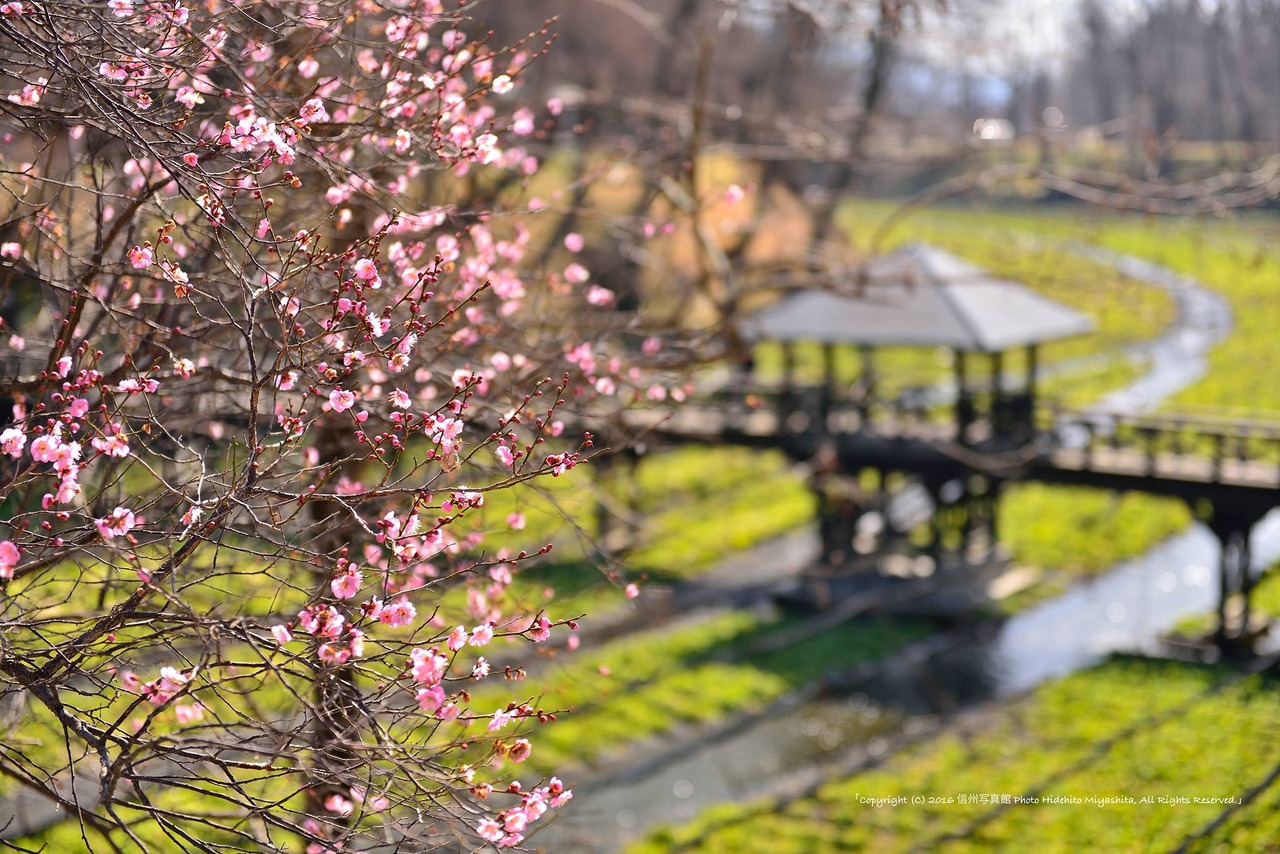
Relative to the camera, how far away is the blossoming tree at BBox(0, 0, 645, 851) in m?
4.20

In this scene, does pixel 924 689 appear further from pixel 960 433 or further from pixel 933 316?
pixel 933 316

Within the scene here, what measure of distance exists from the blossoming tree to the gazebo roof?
10399mm

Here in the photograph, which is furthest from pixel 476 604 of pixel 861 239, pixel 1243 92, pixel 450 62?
pixel 861 239

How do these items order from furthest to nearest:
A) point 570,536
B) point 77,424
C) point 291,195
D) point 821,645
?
point 570,536, point 821,645, point 291,195, point 77,424

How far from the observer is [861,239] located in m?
40.0

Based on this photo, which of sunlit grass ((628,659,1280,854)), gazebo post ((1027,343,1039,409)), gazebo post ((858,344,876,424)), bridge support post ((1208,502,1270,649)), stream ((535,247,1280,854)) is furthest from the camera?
gazebo post ((858,344,876,424))

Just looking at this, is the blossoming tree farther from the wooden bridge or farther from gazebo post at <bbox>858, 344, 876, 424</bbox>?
gazebo post at <bbox>858, 344, 876, 424</bbox>

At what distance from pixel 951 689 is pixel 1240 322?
12031 millimetres

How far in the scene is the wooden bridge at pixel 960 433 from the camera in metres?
16.1

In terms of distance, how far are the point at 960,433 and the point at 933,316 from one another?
5.05ft

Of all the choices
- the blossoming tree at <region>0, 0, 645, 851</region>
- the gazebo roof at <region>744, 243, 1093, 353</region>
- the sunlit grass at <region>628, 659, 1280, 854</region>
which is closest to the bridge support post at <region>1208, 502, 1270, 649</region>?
the sunlit grass at <region>628, 659, 1280, 854</region>

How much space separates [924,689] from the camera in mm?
15703

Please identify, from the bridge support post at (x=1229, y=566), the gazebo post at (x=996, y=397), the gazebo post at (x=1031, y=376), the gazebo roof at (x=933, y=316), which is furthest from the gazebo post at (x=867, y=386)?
the bridge support post at (x=1229, y=566)

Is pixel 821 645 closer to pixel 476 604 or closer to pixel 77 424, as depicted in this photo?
pixel 476 604
